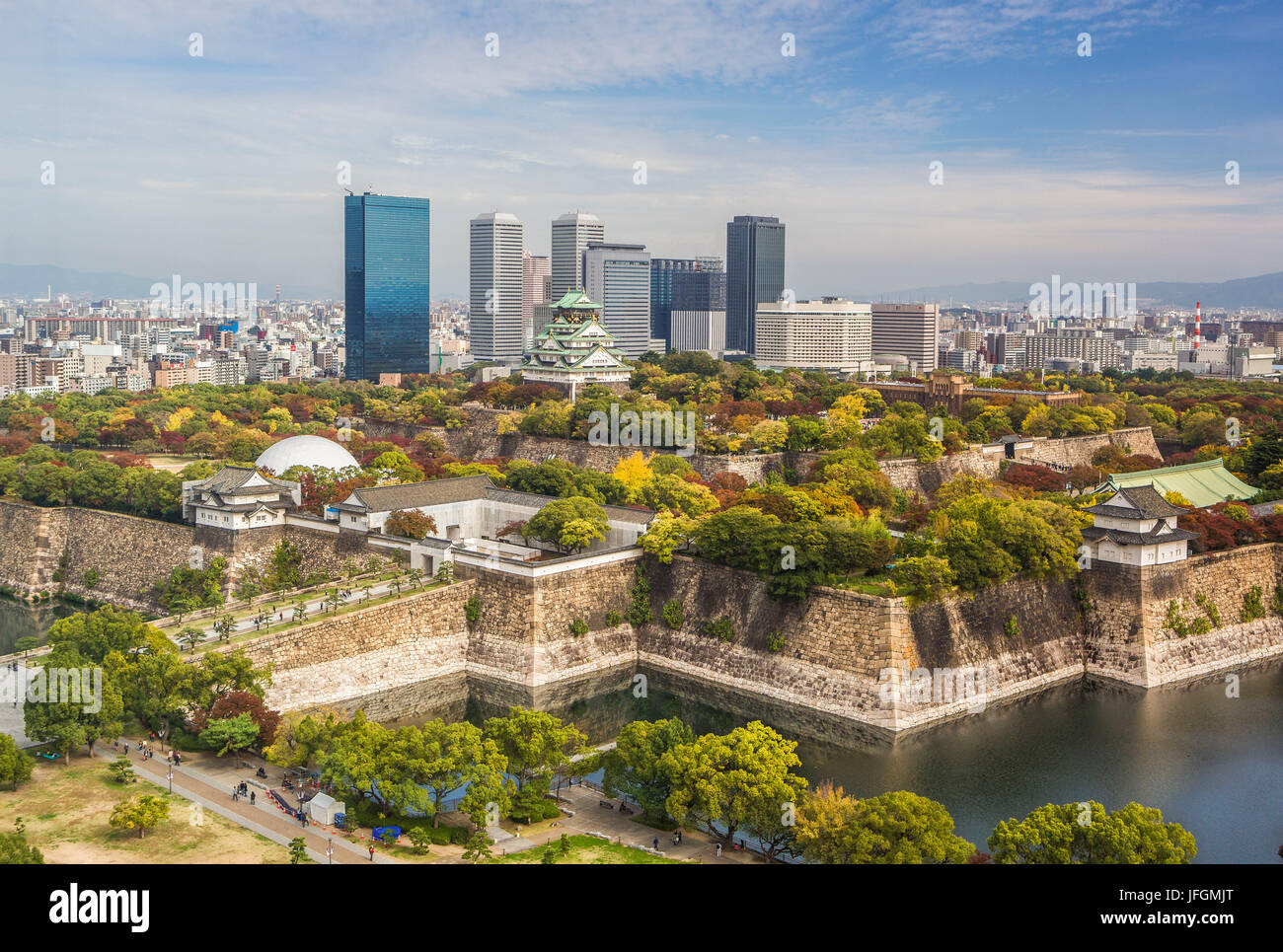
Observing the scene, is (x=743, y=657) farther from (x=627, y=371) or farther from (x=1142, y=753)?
(x=627, y=371)

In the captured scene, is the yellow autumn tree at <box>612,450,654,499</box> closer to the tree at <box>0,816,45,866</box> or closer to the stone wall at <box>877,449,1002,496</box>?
→ the stone wall at <box>877,449,1002,496</box>

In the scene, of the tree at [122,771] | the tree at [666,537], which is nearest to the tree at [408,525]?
the tree at [666,537]

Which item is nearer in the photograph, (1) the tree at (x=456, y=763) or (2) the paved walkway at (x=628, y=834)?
(2) the paved walkway at (x=628, y=834)

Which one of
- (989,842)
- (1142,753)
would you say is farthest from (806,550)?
(989,842)

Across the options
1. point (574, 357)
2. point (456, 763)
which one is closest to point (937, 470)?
point (574, 357)

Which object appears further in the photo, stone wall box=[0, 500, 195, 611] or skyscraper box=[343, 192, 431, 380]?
skyscraper box=[343, 192, 431, 380]

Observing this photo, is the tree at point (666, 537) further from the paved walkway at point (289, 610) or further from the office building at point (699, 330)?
the office building at point (699, 330)

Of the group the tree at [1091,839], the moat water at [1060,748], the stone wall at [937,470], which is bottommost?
the moat water at [1060,748]

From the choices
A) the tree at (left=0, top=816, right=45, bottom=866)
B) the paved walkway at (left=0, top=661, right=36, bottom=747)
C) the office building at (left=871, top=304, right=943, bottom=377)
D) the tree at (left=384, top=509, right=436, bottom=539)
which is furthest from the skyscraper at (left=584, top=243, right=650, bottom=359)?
the tree at (left=0, top=816, right=45, bottom=866)
